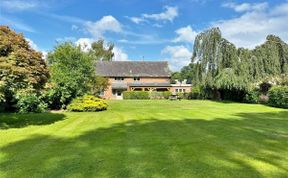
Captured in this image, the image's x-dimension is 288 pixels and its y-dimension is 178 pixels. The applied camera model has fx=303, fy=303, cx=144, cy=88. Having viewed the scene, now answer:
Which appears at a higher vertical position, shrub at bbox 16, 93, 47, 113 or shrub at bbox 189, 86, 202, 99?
shrub at bbox 189, 86, 202, 99

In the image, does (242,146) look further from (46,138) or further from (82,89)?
(82,89)

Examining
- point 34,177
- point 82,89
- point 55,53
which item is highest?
point 55,53

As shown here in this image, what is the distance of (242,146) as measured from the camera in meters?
8.30

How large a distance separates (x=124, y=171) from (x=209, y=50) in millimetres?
31424

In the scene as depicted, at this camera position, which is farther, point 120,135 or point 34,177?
point 120,135

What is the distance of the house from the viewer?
52031 mm

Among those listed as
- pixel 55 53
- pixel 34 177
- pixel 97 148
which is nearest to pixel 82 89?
pixel 55 53

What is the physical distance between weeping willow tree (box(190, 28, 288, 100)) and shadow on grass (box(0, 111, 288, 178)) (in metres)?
24.8

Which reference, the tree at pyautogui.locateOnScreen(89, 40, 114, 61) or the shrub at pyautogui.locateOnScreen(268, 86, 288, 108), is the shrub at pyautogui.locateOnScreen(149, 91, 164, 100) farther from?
the tree at pyautogui.locateOnScreen(89, 40, 114, 61)

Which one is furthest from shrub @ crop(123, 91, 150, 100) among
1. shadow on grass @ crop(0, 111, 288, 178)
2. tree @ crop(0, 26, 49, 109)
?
shadow on grass @ crop(0, 111, 288, 178)

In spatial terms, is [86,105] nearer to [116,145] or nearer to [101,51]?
[116,145]

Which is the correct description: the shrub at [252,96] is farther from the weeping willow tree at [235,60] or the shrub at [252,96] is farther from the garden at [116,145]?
the garden at [116,145]

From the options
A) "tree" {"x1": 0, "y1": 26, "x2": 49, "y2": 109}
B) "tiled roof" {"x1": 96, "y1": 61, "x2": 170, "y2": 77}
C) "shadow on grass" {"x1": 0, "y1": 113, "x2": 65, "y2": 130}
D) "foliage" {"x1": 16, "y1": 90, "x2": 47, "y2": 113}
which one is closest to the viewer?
"tree" {"x1": 0, "y1": 26, "x2": 49, "y2": 109}

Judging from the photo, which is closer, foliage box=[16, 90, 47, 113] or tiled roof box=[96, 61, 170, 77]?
foliage box=[16, 90, 47, 113]
